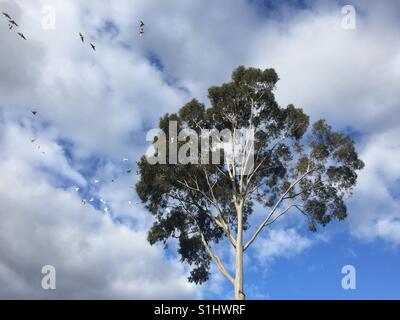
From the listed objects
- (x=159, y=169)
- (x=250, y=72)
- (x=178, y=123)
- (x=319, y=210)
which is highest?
(x=250, y=72)

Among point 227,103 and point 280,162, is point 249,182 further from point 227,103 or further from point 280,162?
point 227,103

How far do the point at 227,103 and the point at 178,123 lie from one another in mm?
2780

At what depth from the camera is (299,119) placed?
25500mm

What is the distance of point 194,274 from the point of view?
27766mm

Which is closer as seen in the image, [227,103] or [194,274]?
[227,103]

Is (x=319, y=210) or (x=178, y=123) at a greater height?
(x=178, y=123)
